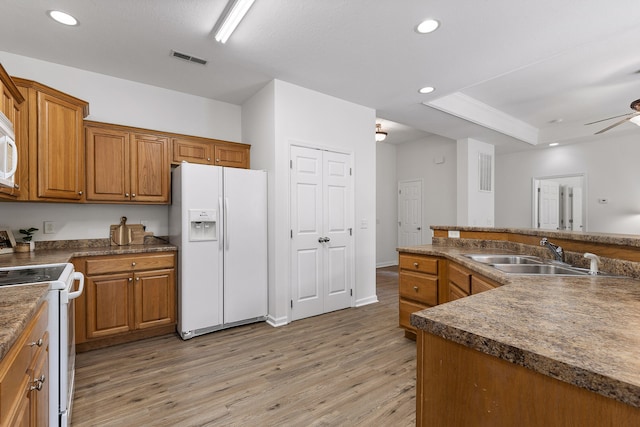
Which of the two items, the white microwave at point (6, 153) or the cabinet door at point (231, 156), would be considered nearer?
the white microwave at point (6, 153)

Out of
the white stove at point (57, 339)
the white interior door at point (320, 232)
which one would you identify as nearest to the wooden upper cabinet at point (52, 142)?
the white stove at point (57, 339)

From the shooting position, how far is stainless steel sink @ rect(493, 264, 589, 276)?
5.96ft

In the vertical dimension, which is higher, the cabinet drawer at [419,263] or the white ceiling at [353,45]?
the white ceiling at [353,45]

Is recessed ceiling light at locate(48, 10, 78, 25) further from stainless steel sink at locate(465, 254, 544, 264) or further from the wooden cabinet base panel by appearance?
stainless steel sink at locate(465, 254, 544, 264)

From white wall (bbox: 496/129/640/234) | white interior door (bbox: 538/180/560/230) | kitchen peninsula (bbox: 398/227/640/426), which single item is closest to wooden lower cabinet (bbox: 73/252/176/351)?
kitchen peninsula (bbox: 398/227/640/426)

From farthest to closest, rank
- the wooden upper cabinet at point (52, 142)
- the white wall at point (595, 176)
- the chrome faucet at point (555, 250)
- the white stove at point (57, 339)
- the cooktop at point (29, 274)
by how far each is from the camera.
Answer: the white wall at point (595, 176)
the wooden upper cabinet at point (52, 142)
the chrome faucet at point (555, 250)
the cooktop at point (29, 274)
the white stove at point (57, 339)

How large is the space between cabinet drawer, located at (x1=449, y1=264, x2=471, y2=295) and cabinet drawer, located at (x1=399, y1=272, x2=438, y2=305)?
234 millimetres

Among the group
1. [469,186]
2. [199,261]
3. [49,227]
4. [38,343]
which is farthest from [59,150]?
[469,186]

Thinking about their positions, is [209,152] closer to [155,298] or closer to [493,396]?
[155,298]

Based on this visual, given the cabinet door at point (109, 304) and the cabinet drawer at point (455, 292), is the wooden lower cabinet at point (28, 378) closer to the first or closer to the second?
the cabinet door at point (109, 304)

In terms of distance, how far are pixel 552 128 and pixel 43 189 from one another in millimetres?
7520

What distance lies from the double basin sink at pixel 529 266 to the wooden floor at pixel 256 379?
103 cm

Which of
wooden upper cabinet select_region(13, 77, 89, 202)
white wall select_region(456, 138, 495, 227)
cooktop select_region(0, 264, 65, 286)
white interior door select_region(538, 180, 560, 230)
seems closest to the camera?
cooktop select_region(0, 264, 65, 286)

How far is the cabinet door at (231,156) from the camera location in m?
3.61
